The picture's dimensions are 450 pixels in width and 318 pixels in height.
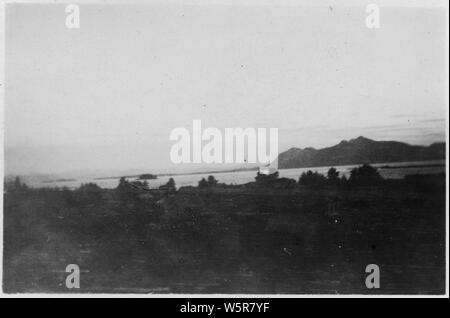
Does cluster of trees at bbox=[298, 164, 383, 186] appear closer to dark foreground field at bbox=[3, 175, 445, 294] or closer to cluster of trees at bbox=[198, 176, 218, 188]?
dark foreground field at bbox=[3, 175, 445, 294]

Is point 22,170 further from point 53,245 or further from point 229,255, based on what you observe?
point 229,255

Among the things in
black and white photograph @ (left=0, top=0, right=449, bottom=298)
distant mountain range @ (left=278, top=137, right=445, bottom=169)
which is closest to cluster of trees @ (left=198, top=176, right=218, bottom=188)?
black and white photograph @ (left=0, top=0, right=449, bottom=298)

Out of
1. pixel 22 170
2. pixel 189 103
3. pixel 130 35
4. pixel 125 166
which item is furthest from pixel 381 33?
pixel 22 170

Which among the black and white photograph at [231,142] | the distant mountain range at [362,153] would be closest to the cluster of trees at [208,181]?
the black and white photograph at [231,142]

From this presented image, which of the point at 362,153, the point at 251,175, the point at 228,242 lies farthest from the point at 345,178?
the point at 228,242

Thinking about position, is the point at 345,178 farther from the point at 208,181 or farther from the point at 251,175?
the point at 208,181

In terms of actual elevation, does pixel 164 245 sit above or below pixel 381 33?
below

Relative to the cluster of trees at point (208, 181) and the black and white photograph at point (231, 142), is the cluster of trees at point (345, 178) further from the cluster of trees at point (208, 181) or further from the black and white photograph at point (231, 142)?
the cluster of trees at point (208, 181)

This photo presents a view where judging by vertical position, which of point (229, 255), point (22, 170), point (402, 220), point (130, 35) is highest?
point (130, 35)
